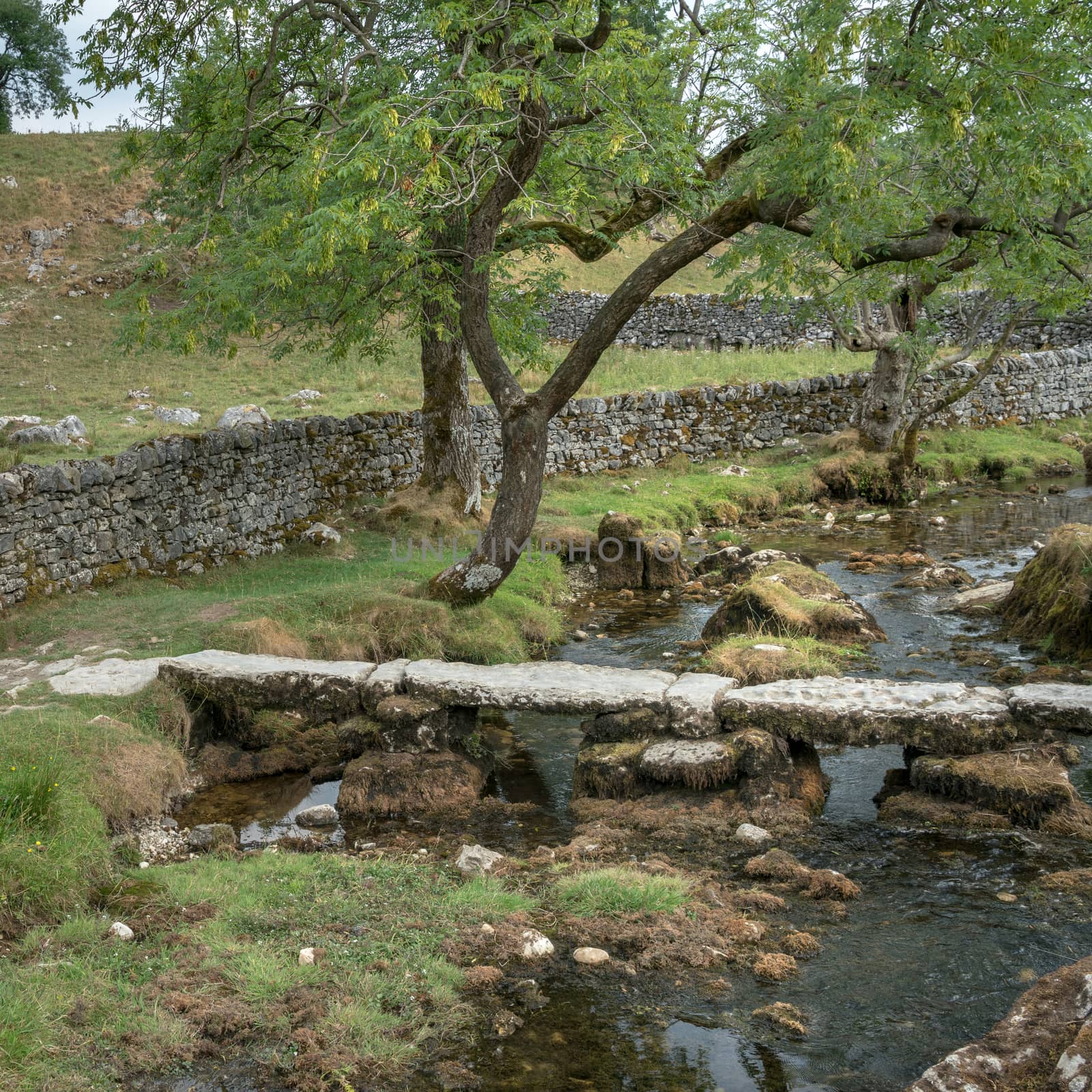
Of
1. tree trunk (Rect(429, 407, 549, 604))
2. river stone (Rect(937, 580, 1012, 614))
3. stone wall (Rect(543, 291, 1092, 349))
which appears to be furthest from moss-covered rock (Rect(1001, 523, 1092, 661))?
stone wall (Rect(543, 291, 1092, 349))

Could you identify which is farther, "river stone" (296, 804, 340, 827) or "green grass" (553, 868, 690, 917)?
"river stone" (296, 804, 340, 827)

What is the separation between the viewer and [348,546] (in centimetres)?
1516

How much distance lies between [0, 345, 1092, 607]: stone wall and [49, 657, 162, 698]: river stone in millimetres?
2513

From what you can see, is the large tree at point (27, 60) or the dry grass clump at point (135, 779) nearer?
the dry grass clump at point (135, 779)

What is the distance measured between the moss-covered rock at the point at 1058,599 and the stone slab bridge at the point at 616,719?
3.59 metres

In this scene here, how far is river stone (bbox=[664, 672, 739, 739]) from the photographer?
8.13 meters

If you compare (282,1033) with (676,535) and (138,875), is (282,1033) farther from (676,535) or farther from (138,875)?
(676,535)

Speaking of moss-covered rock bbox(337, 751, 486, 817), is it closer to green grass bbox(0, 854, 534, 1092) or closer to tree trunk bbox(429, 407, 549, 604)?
green grass bbox(0, 854, 534, 1092)

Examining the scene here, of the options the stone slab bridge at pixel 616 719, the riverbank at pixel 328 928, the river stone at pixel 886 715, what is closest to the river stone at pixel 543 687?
the stone slab bridge at pixel 616 719

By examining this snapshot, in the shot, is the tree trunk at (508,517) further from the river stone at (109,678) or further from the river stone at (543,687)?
the river stone at (109,678)

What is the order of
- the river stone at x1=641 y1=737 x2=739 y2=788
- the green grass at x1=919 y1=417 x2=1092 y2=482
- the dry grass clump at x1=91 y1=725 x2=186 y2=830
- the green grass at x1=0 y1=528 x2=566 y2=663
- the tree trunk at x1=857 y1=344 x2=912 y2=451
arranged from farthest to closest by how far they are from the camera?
the green grass at x1=919 y1=417 x2=1092 y2=482, the tree trunk at x1=857 y1=344 x2=912 y2=451, the green grass at x1=0 y1=528 x2=566 y2=663, the river stone at x1=641 y1=737 x2=739 y2=788, the dry grass clump at x1=91 y1=725 x2=186 y2=830

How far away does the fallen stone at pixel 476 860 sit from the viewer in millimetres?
6785

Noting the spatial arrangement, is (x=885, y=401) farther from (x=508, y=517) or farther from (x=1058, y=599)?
(x=508, y=517)

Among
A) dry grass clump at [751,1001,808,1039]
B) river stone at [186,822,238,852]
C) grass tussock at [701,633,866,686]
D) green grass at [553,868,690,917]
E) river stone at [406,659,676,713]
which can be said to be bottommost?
river stone at [186,822,238,852]
